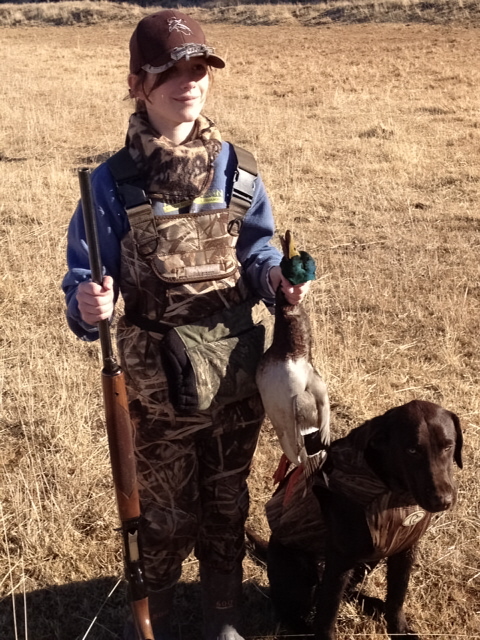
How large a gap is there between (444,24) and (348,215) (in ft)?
64.9

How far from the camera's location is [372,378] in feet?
15.8

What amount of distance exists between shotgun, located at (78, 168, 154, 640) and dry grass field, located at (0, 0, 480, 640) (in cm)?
62

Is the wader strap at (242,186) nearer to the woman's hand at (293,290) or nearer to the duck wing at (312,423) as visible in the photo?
the woman's hand at (293,290)

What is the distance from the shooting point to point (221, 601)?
9.57 ft

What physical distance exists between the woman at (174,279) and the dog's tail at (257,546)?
58cm

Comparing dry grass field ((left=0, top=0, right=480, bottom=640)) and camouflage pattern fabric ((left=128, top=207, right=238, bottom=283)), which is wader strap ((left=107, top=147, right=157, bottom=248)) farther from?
dry grass field ((left=0, top=0, right=480, bottom=640))

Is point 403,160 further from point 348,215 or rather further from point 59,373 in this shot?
point 59,373

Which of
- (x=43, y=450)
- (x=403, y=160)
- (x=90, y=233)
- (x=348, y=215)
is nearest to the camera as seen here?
(x=90, y=233)

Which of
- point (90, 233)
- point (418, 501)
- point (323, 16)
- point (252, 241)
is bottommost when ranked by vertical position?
point (323, 16)

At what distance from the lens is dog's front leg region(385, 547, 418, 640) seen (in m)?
2.79

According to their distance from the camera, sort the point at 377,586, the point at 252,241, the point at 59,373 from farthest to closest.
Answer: the point at 59,373 < the point at 377,586 < the point at 252,241

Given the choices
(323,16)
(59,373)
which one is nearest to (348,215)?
(59,373)

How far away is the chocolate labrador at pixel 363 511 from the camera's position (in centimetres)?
240

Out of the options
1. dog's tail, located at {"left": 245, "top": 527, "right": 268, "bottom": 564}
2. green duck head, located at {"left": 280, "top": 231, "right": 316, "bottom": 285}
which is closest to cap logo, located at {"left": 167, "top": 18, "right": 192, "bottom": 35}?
green duck head, located at {"left": 280, "top": 231, "right": 316, "bottom": 285}
